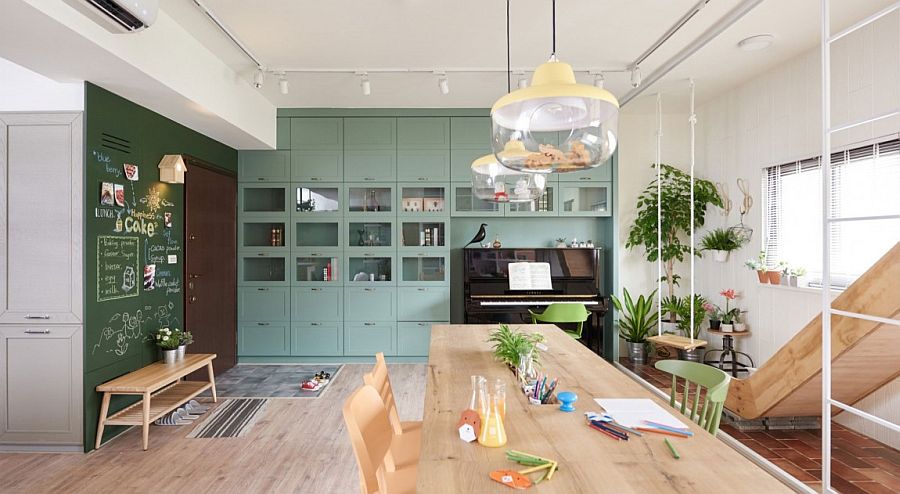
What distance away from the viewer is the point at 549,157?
179 cm

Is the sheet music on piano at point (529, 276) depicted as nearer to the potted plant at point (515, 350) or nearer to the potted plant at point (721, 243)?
the potted plant at point (721, 243)

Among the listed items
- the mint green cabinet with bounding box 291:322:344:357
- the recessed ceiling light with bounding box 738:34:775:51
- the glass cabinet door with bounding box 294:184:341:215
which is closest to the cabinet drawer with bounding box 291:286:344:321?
the mint green cabinet with bounding box 291:322:344:357

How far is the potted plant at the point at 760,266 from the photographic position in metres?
4.29

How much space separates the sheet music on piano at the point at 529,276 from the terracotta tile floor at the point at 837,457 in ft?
7.29

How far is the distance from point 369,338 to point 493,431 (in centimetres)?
404

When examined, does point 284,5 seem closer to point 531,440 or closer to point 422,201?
point 422,201

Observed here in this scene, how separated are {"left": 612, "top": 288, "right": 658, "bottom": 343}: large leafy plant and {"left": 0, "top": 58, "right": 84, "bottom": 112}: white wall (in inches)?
202

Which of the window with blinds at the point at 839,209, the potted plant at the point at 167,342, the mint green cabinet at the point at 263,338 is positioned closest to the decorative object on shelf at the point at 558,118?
the window with blinds at the point at 839,209

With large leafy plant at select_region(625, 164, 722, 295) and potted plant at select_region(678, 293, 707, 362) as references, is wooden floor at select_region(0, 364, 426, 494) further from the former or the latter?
large leafy plant at select_region(625, 164, 722, 295)

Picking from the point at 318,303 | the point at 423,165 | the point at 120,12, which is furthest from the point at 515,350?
the point at 318,303

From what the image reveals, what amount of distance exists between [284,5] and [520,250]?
337 cm

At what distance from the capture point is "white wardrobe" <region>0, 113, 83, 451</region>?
3.10m

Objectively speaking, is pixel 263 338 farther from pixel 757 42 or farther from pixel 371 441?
pixel 757 42

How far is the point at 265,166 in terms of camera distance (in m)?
5.39
